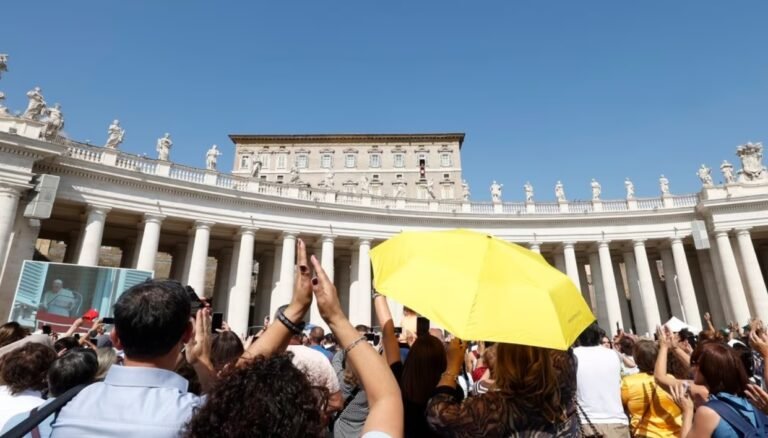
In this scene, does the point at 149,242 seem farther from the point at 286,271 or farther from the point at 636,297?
the point at 636,297

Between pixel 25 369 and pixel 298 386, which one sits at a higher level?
pixel 298 386

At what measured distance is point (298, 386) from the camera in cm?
185

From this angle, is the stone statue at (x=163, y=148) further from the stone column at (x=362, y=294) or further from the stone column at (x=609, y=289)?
the stone column at (x=609, y=289)

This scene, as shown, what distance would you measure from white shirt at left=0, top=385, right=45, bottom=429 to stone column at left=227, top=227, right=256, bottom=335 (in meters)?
25.2

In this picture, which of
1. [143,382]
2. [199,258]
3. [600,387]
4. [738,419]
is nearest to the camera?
[143,382]

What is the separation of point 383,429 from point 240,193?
3050cm

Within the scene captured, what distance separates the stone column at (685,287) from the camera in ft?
113

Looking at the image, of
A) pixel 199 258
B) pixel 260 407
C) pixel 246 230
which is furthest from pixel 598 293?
pixel 260 407

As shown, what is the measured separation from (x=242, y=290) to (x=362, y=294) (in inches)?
356

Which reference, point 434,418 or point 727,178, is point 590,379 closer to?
point 434,418

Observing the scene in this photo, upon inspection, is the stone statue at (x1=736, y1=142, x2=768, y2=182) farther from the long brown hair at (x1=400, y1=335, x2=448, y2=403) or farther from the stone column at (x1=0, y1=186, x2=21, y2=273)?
the stone column at (x1=0, y1=186, x2=21, y2=273)

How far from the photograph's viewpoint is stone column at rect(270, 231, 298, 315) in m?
30.5

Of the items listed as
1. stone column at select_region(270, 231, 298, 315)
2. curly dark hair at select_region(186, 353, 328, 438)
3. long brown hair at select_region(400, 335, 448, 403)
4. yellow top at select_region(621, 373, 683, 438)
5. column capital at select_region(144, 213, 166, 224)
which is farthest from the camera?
stone column at select_region(270, 231, 298, 315)

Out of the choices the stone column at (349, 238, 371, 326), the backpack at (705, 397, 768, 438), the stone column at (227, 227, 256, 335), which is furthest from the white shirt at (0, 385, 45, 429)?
the stone column at (349, 238, 371, 326)
